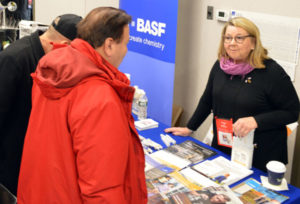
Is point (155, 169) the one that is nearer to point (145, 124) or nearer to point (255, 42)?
point (145, 124)

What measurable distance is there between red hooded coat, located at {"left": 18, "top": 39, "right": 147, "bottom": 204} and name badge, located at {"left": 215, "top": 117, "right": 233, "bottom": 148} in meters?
0.93

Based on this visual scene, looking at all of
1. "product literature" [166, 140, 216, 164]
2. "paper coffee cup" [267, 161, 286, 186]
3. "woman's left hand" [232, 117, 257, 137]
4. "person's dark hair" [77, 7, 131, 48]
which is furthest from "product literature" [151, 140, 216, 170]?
"person's dark hair" [77, 7, 131, 48]

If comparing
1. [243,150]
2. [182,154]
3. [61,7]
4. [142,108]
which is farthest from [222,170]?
[61,7]

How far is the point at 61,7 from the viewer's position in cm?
459

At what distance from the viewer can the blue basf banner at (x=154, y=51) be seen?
3.09m

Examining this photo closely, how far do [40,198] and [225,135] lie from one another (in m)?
1.20

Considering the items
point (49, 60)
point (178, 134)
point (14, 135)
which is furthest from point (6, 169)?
point (178, 134)

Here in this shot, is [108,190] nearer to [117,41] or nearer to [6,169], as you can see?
[117,41]

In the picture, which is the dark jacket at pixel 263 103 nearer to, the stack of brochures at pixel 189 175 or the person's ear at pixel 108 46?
the stack of brochures at pixel 189 175

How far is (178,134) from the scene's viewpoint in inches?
97.0

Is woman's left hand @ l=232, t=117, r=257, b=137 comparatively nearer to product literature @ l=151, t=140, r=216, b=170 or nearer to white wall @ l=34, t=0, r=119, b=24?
product literature @ l=151, t=140, r=216, b=170

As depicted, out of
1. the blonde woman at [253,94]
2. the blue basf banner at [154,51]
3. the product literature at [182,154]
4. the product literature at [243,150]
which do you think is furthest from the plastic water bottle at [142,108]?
the product literature at [243,150]

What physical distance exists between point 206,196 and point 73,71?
0.92 m

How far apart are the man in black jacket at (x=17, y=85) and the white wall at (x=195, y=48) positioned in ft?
6.32
